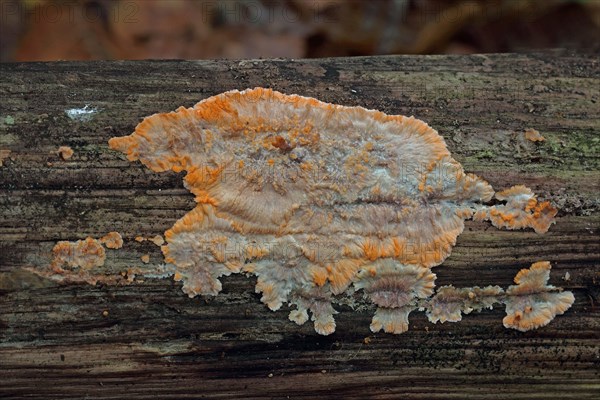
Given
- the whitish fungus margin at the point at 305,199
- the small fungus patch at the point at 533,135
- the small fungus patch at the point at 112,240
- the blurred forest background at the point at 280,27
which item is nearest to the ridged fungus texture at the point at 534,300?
the whitish fungus margin at the point at 305,199

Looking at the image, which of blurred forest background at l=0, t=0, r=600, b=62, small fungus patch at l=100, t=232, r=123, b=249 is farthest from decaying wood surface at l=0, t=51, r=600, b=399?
blurred forest background at l=0, t=0, r=600, b=62

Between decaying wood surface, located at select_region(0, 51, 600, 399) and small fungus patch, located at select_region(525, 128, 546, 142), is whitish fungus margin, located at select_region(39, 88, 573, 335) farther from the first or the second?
small fungus patch, located at select_region(525, 128, 546, 142)

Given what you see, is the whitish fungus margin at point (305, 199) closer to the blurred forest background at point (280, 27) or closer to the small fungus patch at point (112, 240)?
the small fungus patch at point (112, 240)

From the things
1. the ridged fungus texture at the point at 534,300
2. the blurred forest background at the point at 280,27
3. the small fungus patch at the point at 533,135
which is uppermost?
the blurred forest background at the point at 280,27

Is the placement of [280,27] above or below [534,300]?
above

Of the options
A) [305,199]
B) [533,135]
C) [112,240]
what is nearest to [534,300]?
[533,135]

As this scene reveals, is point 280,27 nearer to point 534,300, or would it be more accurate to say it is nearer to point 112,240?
point 112,240

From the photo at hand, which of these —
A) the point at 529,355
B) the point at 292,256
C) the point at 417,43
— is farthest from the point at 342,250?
Answer: the point at 417,43
